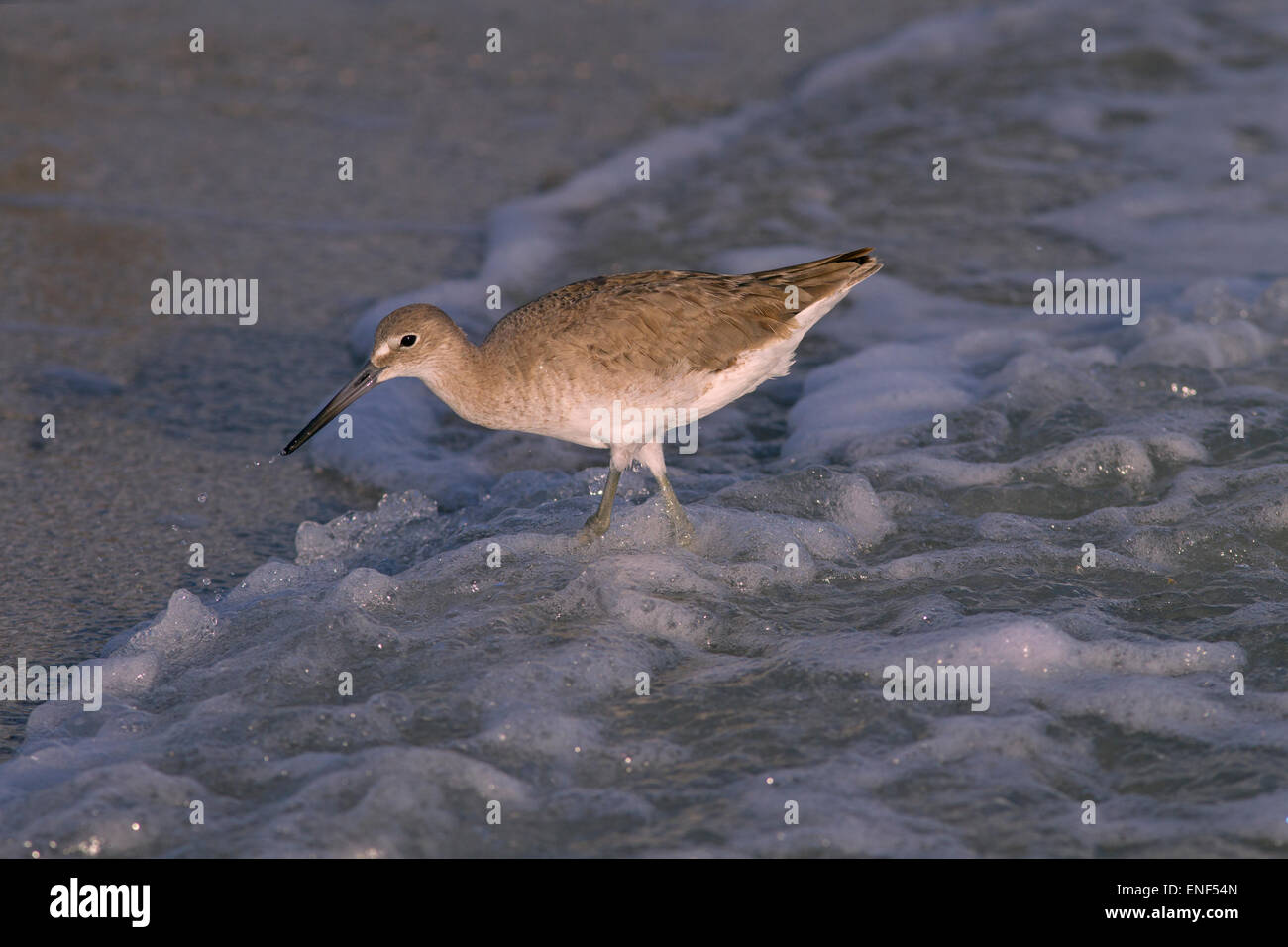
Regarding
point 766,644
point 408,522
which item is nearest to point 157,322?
point 408,522

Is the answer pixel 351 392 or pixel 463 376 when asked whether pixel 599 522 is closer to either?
pixel 463 376

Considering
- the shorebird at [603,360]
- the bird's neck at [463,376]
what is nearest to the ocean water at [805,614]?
the shorebird at [603,360]

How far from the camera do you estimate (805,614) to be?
5.21 metres

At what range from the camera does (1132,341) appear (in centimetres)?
765

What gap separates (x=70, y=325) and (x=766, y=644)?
188 inches

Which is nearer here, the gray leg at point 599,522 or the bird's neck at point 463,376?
the bird's neck at point 463,376

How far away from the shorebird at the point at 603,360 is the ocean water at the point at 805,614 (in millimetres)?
526

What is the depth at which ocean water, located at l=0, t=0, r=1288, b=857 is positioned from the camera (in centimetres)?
412

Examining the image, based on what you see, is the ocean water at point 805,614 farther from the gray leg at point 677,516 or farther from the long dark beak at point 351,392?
the long dark beak at point 351,392

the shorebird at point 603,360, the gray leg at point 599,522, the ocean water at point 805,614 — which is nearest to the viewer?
the ocean water at point 805,614

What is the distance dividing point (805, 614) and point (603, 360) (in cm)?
119

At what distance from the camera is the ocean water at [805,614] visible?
162 inches

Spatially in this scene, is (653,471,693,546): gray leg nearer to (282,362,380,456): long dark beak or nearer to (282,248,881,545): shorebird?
(282,248,881,545): shorebird
